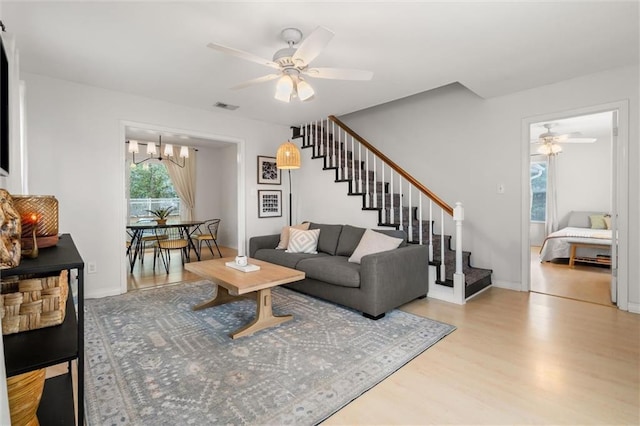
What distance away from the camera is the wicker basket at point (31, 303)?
37.0 inches

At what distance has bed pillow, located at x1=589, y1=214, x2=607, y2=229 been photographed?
629 cm

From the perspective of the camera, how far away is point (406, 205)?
192 inches

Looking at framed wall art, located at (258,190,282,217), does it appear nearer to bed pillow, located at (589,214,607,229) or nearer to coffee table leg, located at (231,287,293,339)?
coffee table leg, located at (231,287,293,339)

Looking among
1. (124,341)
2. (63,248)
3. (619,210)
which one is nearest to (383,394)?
(63,248)

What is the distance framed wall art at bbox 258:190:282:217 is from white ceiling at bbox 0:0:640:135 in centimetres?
200

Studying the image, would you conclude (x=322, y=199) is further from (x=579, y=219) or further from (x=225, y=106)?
(x=579, y=219)

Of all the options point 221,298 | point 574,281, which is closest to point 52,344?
point 221,298

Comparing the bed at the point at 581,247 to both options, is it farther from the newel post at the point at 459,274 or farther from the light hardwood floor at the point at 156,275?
the light hardwood floor at the point at 156,275

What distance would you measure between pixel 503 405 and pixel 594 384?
70cm

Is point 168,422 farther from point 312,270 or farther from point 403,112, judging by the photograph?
point 403,112

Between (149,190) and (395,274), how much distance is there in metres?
6.56

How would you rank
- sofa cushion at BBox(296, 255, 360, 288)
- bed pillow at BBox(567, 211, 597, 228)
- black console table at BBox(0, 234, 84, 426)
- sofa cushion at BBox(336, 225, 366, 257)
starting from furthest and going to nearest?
bed pillow at BBox(567, 211, 597, 228), sofa cushion at BBox(336, 225, 366, 257), sofa cushion at BBox(296, 255, 360, 288), black console table at BBox(0, 234, 84, 426)

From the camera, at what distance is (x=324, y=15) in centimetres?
230

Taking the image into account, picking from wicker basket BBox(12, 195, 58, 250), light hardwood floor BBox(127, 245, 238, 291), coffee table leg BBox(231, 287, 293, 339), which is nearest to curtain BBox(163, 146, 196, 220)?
light hardwood floor BBox(127, 245, 238, 291)
